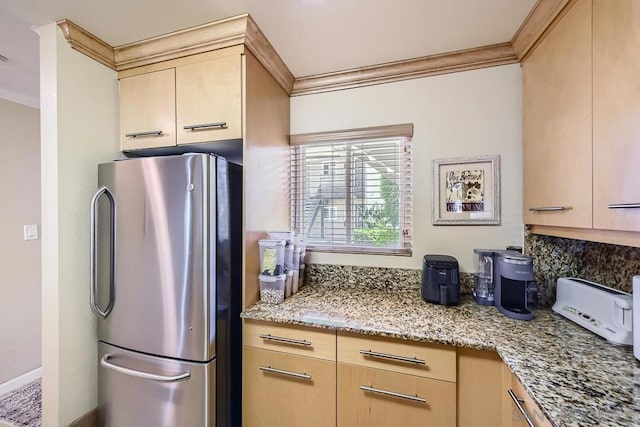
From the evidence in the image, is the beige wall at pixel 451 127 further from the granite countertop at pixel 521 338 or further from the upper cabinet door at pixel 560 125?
the granite countertop at pixel 521 338

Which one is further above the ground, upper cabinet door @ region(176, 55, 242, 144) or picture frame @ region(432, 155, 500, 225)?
upper cabinet door @ region(176, 55, 242, 144)

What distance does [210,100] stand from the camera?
139cm

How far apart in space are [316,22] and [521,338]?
169 centimetres

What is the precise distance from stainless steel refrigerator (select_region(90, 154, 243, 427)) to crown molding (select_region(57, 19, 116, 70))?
25.3 inches

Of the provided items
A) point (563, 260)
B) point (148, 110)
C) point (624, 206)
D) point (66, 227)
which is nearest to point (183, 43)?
point (148, 110)

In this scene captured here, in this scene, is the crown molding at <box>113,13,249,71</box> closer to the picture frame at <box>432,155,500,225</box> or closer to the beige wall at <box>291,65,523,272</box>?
the beige wall at <box>291,65,523,272</box>

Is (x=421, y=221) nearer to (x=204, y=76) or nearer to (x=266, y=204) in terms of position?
(x=266, y=204)

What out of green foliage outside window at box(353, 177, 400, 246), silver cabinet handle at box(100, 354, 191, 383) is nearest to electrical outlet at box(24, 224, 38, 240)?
silver cabinet handle at box(100, 354, 191, 383)

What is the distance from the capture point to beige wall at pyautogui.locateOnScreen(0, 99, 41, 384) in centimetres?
204

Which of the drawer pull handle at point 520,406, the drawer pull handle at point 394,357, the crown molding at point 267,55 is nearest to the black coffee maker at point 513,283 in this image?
the drawer pull handle at point 520,406

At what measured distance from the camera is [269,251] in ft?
4.77

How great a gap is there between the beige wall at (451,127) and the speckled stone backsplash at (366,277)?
0.05 meters

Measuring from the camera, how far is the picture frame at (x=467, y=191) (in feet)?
5.01

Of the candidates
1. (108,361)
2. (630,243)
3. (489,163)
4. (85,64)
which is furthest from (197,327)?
(489,163)
